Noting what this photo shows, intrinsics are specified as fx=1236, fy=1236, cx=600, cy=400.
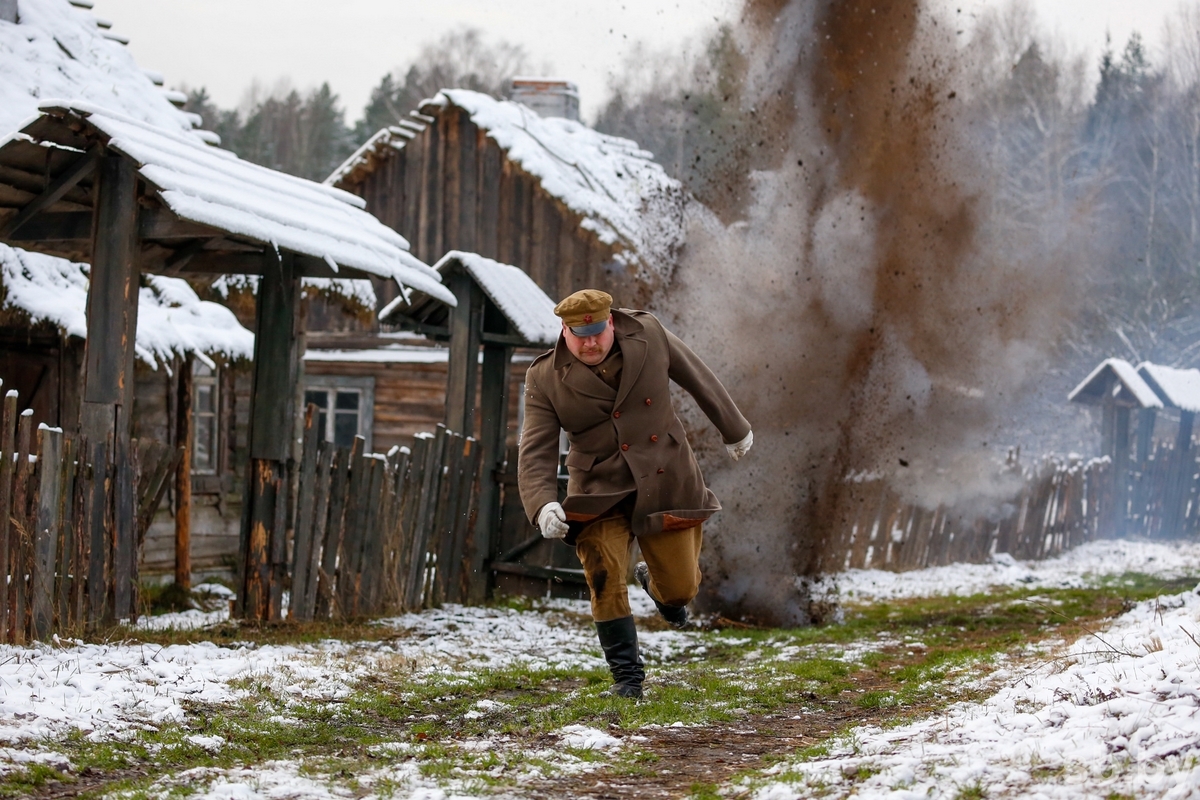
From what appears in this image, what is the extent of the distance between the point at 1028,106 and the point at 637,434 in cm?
2874

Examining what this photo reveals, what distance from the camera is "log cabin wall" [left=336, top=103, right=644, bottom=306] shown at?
65.0ft

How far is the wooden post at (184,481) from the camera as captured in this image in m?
12.1

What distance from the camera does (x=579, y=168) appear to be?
69.1 feet

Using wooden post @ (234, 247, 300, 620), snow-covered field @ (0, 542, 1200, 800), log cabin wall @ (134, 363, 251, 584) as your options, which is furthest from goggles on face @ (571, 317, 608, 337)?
log cabin wall @ (134, 363, 251, 584)

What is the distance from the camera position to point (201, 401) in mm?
18734

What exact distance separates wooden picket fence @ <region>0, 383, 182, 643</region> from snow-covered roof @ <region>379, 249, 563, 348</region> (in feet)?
13.2

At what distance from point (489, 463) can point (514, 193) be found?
10.7 meters

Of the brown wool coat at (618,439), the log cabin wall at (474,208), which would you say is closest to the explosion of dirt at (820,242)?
the brown wool coat at (618,439)

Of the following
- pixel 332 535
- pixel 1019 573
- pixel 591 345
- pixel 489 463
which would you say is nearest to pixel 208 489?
pixel 489 463

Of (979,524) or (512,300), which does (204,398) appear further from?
(979,524)

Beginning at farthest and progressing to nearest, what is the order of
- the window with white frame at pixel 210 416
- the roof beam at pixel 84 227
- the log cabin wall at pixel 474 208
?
the log cabin wall at pixel 474 208
the window with white frame at pixel 210 416
the roof beam at pixel 84 227

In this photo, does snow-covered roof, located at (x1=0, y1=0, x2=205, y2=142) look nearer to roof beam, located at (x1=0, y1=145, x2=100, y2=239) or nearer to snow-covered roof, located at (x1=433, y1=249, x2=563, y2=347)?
snow-covered roof, located at (x1=433, y1=249, x2=563, y2=347)

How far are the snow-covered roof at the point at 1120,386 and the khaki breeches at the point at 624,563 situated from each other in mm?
Result: 19168

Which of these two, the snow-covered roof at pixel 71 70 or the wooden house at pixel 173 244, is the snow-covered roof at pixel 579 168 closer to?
the snow-covered roof at pixel 71 70
